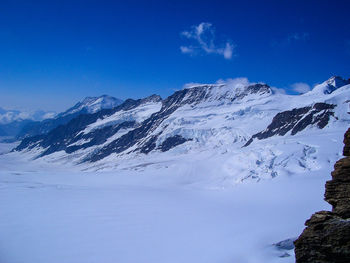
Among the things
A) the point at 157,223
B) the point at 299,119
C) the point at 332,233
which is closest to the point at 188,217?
the point at 157,223

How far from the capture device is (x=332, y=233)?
573 inches

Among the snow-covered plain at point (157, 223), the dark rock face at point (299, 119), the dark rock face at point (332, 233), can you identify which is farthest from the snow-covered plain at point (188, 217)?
the dark rock face at point (299, 119)

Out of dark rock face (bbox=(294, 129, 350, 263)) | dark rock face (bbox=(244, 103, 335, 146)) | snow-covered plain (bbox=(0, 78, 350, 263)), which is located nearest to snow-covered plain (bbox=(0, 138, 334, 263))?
snow-covered plain (bbox=(0, 78, 350, 263))

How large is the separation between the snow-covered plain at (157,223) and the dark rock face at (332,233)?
2428 centimetres

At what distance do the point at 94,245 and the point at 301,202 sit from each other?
164 feet

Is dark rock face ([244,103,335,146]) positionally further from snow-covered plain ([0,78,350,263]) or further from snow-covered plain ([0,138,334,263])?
snow-covered plain ([0,138,334,263])

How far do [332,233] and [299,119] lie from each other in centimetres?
16586

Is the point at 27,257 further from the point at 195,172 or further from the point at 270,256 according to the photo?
the point at 195,172

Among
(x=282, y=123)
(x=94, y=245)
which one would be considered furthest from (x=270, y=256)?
(x=282, y=123)

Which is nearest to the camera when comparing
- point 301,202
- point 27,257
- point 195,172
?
point 27,257

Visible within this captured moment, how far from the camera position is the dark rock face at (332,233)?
14270 mm

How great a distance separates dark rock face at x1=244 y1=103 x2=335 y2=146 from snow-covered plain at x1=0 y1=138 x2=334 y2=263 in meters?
67.7

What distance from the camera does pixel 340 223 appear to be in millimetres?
14578

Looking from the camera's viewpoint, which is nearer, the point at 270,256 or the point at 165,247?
the point at 270,256
